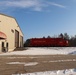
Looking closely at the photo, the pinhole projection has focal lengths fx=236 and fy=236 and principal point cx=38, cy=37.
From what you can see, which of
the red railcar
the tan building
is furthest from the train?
the tan building

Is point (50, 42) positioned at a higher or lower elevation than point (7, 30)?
lower

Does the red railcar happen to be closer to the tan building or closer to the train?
the train

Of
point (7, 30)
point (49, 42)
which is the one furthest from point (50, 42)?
point (7, 30)

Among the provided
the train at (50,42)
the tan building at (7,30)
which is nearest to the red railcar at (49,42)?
the train at (50,42)

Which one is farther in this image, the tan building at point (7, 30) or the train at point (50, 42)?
the train at point (50, 42)

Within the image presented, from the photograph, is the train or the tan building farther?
the train

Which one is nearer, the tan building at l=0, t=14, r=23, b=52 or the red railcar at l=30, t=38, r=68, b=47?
the tan building at l=0, t=14, r=23, b=52

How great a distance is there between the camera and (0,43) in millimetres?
48531

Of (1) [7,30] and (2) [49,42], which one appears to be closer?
(1) [7,30]

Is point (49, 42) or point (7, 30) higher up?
point (7, 30)

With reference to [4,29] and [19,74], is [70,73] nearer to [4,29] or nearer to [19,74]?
[19,74]

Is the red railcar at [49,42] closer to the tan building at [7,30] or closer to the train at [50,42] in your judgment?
the train at [50,42]

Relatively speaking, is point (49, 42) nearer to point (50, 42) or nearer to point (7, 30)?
point (50, 42)

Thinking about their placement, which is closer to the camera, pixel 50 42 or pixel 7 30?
pixel 7 30
